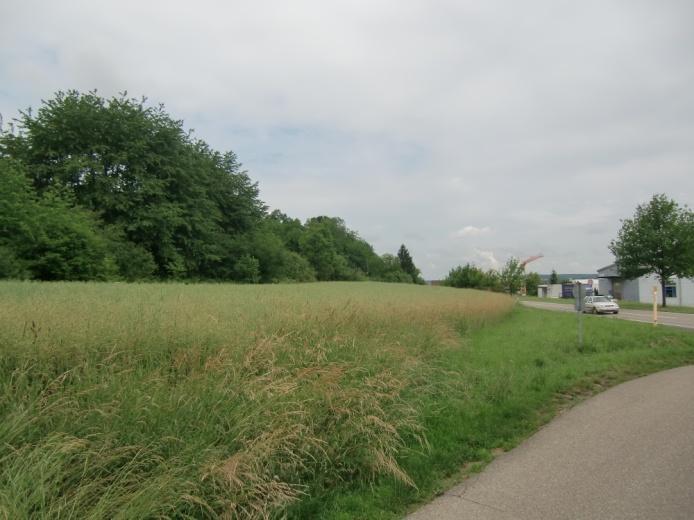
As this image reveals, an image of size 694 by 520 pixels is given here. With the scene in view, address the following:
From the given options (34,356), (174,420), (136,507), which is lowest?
(136,507)

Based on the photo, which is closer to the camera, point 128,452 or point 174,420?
point 128,452

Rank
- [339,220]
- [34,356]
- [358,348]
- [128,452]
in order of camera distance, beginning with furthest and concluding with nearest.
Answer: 1. [339,220]
2. [358,348]
3. [34,356]
4. [128,452]

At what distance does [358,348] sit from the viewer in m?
6.61

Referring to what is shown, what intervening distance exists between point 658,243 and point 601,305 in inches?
362

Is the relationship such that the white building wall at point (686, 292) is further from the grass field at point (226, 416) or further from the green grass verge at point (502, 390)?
the grass field at point (226, 416)

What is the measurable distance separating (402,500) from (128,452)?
7.66 ft

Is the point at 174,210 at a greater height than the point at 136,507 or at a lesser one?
greater

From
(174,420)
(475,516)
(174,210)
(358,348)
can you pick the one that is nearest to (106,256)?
(174,210)

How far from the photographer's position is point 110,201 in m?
29.8

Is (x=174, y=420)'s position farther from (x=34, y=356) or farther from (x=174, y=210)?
(x=174, y=210)

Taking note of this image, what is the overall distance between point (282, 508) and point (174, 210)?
103 ft

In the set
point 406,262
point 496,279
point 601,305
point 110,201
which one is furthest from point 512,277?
point 406,262

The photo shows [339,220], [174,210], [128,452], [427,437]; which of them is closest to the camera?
[128,452]

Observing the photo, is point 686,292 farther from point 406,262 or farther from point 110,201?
point 406,262
